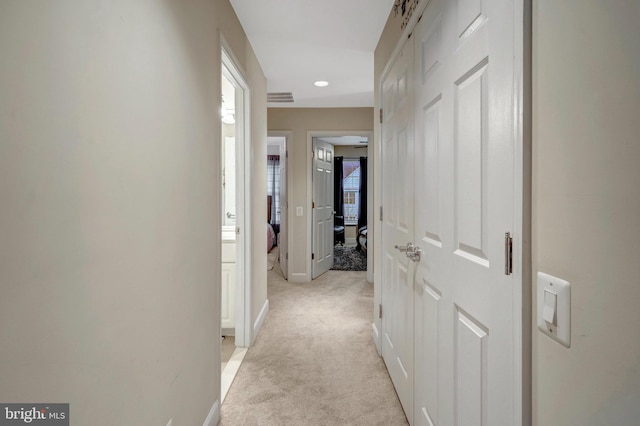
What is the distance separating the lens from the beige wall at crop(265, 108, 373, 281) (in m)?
4.76

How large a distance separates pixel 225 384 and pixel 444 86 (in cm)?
211

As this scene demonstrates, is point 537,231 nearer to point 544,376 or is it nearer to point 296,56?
point 544,376

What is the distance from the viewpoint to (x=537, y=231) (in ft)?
2.43

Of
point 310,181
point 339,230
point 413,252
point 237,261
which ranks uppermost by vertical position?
point 310,181

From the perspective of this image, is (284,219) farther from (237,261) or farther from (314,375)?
(314,375)

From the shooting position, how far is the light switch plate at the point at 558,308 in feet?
2.08

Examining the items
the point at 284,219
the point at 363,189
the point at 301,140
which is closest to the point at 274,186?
the point at 363,189

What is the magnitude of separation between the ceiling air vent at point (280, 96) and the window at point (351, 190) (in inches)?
176

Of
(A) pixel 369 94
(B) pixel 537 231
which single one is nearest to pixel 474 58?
(B) pixel 537 231

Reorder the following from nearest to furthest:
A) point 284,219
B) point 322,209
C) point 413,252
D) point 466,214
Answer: point 466,214, point 413,252, point 284,219, point 322,209

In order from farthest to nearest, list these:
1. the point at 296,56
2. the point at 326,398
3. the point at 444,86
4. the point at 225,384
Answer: the point at 296,56
the point at 225,384
the point at 326,398
the point at 444,86

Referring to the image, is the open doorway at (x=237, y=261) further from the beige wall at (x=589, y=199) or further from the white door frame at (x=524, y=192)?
the beige wall at (x=589, y=199)

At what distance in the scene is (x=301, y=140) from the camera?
189 inches

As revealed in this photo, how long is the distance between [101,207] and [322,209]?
4479mm
